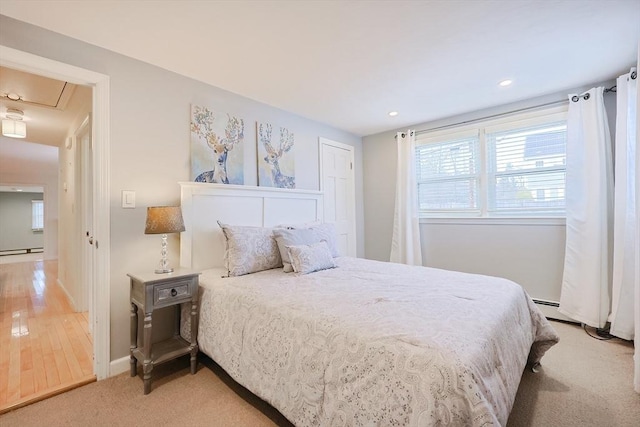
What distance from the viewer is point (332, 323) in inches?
51.6

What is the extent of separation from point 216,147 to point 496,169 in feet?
10.4

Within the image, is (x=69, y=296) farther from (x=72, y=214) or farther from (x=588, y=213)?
(x=588, y=213)

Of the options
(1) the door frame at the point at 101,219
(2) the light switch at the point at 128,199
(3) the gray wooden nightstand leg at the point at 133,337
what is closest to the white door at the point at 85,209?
(1) the door frame at the point at 101,219

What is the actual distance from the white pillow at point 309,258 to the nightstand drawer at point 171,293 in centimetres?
78

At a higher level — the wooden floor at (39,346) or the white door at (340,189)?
the white door at (340,189)

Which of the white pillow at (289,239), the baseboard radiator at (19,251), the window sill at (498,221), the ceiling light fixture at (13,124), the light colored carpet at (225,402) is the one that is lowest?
the light colored carpet at (225,402)

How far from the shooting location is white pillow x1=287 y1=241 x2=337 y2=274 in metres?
2.25

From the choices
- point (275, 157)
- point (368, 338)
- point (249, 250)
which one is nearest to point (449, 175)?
point (275, 157)

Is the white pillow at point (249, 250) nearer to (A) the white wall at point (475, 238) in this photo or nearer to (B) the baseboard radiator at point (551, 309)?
(A) the white wall at point (475, 238)

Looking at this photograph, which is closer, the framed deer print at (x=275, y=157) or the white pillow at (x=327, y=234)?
the white pillow at (x=327, y=234)

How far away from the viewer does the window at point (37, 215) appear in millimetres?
8844

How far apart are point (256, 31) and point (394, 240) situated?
306 cm

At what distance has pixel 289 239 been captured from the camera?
95.8 inches

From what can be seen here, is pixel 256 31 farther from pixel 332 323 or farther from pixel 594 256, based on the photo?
pixel 594 256
